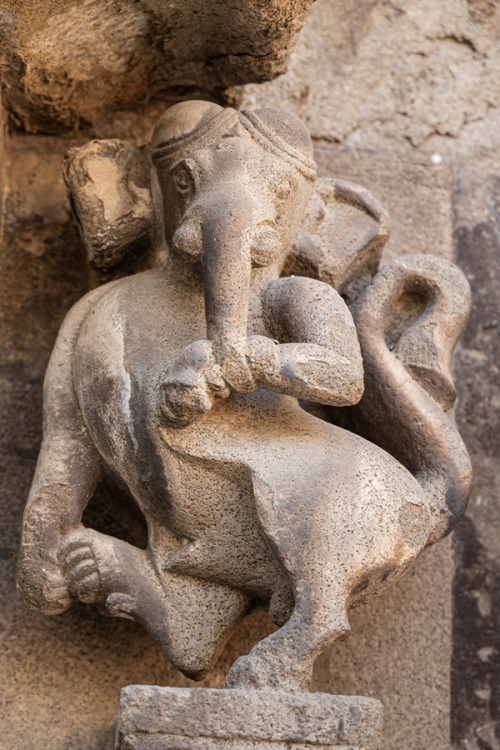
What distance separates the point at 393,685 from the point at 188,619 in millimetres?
501

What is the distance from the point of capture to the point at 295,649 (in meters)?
1.85

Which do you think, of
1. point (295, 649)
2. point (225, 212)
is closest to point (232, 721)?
point (295, 649)

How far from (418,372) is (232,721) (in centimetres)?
79

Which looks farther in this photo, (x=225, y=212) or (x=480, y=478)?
(x=480, y=478)

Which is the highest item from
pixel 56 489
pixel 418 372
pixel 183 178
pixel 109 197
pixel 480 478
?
pixel 183 178

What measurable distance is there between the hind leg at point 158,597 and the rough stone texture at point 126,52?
0.88 metres

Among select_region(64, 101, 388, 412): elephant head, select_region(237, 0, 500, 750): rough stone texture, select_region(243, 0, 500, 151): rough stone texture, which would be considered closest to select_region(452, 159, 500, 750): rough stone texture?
select_region(237, 0, 500, 750): rough stone texture

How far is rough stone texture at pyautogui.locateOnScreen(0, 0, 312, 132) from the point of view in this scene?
2.19 meters

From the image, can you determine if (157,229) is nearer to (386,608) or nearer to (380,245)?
(380,245)

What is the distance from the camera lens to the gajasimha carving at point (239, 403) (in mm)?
1926

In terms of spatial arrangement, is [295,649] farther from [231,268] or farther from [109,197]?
[109,197]

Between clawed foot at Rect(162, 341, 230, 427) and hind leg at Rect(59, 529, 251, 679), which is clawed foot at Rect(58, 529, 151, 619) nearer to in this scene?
hind leg at Rect(59, 529, 251, 679)

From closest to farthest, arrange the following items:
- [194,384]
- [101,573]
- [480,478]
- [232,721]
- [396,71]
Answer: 1. [232,721]
2. [194,384]
3. [101,573]
4. [480,478]
5. [396,71]

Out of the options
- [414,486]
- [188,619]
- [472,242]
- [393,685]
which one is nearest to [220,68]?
[472,242]
